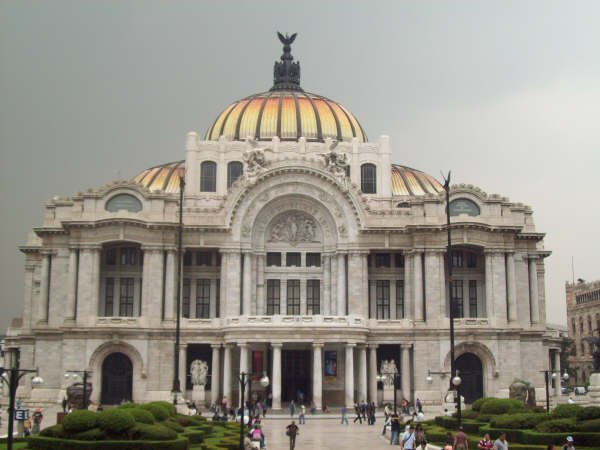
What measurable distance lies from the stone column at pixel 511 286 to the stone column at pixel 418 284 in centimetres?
782

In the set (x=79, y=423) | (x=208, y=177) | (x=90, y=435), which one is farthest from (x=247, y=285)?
(x=90, y=435)

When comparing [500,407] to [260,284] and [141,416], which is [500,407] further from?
[260,284]

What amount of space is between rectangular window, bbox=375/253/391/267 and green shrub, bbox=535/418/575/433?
41.6m

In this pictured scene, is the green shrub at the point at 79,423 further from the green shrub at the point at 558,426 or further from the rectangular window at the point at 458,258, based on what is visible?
the rectangular window at the point at 458,258

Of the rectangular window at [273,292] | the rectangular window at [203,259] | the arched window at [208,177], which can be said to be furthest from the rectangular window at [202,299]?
the arched window at [208,177]

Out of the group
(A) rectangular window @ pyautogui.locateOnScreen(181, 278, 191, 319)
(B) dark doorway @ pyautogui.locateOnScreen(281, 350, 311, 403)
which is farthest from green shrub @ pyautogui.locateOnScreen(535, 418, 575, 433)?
(A) rectangular window @ pyautogui.locateOnScreen(181, 278, 191, 319)

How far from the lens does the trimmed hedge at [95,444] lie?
1506 inches

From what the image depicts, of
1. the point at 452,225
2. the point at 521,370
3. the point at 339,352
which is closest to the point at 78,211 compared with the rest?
the point at 339,352

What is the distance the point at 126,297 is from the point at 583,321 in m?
81.5

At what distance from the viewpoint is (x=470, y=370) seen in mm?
78438

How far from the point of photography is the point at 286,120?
93.3 meters

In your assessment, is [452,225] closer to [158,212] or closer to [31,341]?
[158,212]

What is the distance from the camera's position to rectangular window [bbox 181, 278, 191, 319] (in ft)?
269

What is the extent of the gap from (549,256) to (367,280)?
74.6 feet
